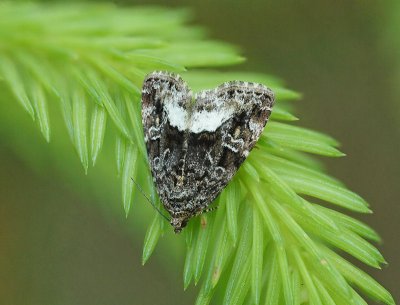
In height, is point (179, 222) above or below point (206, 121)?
below

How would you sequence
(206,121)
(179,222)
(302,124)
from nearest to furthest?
(179,222)
(206,121)
(302,124)

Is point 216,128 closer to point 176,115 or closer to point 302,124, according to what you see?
point 176,115

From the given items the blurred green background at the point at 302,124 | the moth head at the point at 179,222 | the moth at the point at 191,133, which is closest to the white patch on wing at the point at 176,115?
the moth at the point at 191,133

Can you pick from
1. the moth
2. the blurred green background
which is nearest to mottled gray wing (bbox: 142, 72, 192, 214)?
the moth

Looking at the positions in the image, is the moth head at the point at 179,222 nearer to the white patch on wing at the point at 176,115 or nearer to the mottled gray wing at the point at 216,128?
the mottled gray wing at the point at 216,128

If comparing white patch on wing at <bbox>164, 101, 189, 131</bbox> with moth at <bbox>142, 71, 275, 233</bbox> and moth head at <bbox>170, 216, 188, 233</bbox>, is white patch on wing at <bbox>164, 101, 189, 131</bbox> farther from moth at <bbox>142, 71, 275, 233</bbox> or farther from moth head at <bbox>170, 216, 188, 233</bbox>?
moth head at <bbox>170, 216, 188, 233</bbox>

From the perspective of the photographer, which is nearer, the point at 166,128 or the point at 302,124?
the point at 166,128

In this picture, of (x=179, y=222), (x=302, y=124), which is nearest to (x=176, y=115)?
(x=179, y=222)
